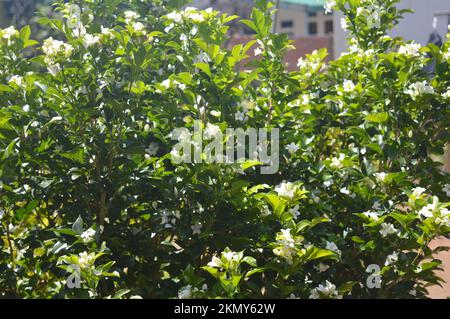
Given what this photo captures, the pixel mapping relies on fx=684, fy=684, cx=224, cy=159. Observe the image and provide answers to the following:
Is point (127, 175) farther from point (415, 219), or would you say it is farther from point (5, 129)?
point (415, 219)

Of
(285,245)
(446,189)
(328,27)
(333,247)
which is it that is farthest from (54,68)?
(328,27)

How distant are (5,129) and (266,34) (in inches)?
42.9

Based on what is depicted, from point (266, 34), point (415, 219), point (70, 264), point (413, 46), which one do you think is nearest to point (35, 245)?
point (70, 264)

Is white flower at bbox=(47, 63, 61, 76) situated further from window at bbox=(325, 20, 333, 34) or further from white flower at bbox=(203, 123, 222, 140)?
window at bbox=(325, 20, 333, 34)

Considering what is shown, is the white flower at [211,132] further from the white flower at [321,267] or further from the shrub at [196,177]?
the white flower at [321,267]

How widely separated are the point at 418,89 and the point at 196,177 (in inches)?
38.0

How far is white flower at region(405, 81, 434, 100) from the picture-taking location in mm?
2631

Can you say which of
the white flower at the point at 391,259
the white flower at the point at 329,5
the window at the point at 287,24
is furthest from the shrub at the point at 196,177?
the window at the point at 287,24

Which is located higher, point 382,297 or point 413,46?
point 413,46

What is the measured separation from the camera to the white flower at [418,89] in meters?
2.63

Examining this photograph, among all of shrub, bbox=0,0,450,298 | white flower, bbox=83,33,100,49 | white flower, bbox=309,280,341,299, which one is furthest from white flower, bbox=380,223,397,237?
white flower, bbox=83,33,100,49

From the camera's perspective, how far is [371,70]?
9.06 feet

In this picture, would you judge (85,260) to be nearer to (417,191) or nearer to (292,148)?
(292,148)

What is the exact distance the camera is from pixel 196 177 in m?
2.33
